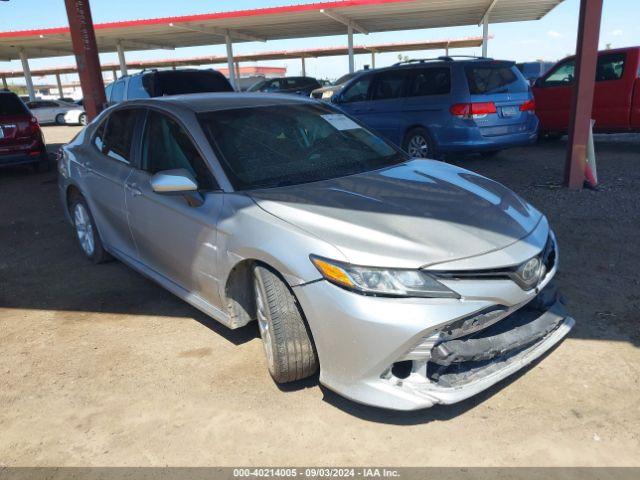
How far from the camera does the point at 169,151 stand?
3561 millimetres

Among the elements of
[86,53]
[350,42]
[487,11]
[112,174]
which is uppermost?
[487,11]

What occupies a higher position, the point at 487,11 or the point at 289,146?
the point at 487,11

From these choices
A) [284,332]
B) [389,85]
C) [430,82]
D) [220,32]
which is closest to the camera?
[284,332]

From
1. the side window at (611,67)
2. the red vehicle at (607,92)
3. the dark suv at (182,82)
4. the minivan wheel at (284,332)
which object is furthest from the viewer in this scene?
the dark suv at (182,82)

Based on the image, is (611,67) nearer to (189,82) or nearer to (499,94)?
(499,94)

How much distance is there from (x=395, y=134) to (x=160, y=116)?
554 cm

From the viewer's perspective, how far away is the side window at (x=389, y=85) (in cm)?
869

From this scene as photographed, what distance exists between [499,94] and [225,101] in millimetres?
5362

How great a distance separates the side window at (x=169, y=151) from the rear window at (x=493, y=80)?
542 centimetres

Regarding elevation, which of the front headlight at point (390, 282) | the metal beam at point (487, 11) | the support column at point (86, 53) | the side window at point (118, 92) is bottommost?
the front headlight at point (390, 282)

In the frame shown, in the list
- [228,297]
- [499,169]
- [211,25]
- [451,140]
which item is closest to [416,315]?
[228,297]

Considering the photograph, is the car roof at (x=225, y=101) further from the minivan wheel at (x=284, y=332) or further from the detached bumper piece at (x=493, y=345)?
the detached bumper piece at (x=493, y=345)

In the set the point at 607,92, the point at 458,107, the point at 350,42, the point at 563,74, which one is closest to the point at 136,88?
the point at 458,107

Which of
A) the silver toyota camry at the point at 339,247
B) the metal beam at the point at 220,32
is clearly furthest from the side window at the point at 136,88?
the metal beam at the point at 220,32
